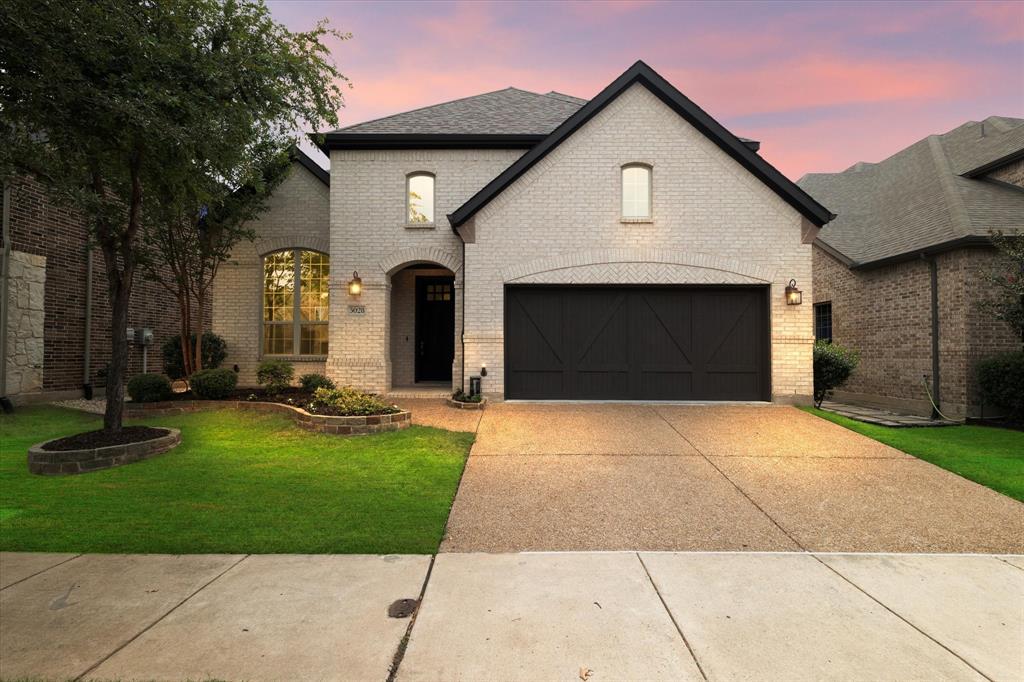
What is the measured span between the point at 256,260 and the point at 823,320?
18.6 metres

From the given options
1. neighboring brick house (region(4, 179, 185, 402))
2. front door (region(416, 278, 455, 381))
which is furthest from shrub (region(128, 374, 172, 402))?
front door (region(416, 278, 455, 381))

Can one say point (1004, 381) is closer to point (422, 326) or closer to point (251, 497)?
point (422, 326)

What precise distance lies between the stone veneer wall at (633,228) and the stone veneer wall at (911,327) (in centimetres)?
362

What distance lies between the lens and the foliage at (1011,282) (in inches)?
380

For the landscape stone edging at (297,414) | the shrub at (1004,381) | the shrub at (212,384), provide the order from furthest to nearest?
the shrub at (212,384) < the shrub at (1004,381) < the landscape stone edging at (297,414)

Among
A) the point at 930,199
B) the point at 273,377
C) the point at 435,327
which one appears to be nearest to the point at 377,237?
the point at 435,327

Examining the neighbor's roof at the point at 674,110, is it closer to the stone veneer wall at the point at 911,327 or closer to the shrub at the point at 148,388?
the stone veneer wall at the point at 911,327

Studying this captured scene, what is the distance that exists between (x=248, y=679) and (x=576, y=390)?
924cm

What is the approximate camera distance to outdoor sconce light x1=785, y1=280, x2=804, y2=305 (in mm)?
10781

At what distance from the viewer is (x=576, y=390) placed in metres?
11.2

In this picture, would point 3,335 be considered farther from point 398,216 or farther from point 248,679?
point 248,679

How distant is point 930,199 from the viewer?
13539 mm

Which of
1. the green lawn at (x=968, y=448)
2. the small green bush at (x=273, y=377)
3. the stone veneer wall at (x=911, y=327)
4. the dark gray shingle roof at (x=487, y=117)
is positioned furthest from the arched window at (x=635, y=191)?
the small green bush at (x=273, y=377)

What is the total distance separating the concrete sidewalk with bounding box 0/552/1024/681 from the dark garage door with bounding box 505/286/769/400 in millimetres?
7256
